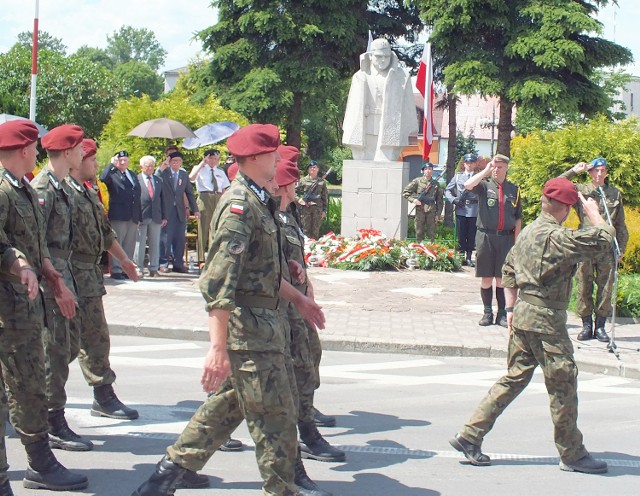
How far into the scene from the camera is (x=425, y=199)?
19.2 m

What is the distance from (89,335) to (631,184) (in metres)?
12.7

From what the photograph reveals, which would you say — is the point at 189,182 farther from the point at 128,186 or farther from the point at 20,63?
the point at 20,63

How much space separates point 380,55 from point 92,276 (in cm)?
1275

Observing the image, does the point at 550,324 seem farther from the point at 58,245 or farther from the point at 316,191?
the point at 316,191

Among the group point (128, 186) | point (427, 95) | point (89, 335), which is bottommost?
point (89, 335)

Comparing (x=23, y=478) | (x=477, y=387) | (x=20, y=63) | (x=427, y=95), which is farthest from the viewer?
(x=20, y=63)

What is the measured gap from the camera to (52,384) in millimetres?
6480

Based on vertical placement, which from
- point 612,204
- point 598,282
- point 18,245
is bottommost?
point 598,282

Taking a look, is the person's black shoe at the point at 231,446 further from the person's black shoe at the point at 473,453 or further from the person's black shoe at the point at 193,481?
the person's black shoe at the point at 473,453

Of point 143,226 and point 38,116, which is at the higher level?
point 38,116

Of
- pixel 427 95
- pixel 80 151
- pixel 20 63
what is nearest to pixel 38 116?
pixel 20 63

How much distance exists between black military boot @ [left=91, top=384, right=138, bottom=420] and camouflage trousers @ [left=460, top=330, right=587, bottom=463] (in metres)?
2.45

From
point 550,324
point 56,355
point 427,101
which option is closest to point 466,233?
point 427,101

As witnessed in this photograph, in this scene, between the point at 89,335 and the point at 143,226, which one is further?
the point at 143,226
